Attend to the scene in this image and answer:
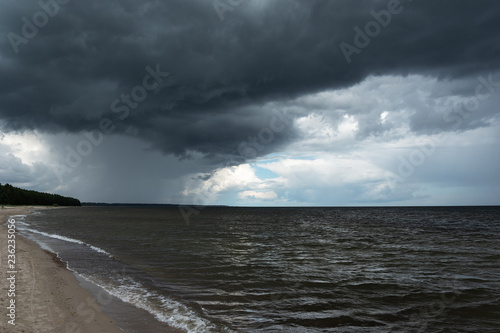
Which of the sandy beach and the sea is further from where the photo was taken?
the sea

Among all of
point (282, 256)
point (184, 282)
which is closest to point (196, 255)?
point (282, 256)

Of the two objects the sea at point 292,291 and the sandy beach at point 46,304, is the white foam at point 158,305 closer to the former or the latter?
the sea at point 292,291

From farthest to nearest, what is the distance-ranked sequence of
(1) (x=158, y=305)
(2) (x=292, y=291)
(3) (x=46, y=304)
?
(2) (x=292, y=291) → (1) (x=158, y=305) → (3) (x=46, y=304)

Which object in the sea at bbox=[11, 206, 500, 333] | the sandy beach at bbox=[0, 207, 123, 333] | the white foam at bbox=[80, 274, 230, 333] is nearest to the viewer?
the sandy beach at bbox=[0, 207, 123, 333]

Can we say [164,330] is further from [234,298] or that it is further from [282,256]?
[282,256]

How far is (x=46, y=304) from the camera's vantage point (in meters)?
11.5

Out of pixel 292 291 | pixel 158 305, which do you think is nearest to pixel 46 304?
pixel 158 305

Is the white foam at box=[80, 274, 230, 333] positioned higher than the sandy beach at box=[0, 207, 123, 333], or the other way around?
the sandy beach at box=[0, 207, 123, 333]

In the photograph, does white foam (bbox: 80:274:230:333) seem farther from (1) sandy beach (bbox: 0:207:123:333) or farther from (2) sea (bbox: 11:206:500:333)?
(1) sandy beach (bbox: 0:207:123:333)

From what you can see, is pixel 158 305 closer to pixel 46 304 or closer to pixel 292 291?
pixel 46 304

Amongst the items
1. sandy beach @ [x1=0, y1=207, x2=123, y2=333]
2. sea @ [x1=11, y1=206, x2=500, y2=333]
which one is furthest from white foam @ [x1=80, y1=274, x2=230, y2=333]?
sandy beach @ [x1=0, y1=207, x2=123, y2=333]

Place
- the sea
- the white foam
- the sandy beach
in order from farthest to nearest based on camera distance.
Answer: the sea < the white foam < the sandy beach

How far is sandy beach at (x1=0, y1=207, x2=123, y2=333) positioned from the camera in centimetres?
953

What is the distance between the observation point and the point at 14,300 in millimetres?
11469
